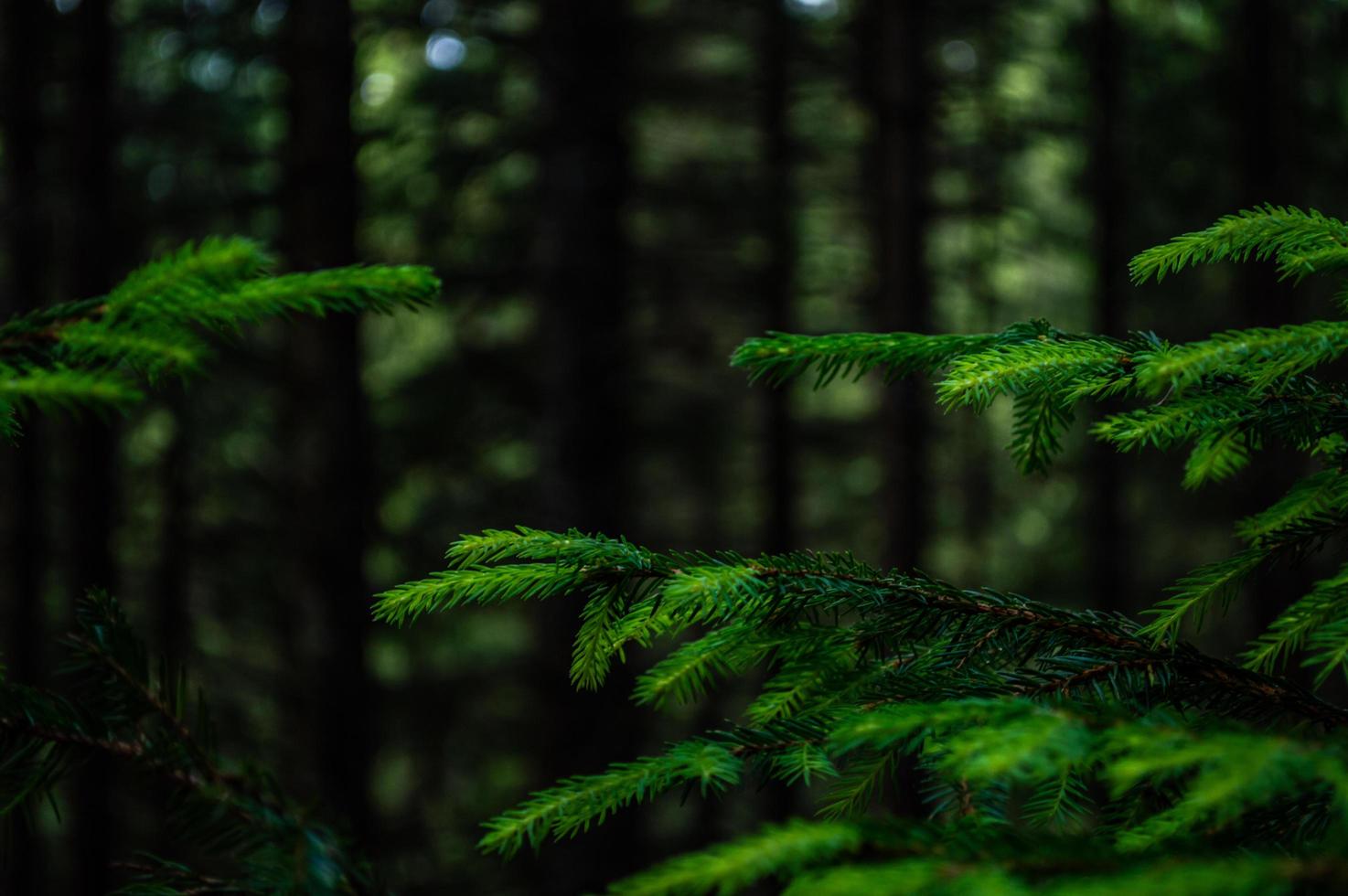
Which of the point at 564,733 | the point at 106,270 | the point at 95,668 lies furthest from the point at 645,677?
the point at 106,270

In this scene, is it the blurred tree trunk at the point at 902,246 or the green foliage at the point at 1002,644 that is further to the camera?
the blurred tree trunk at the point at 902,246

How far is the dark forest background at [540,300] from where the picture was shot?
6.93 metres

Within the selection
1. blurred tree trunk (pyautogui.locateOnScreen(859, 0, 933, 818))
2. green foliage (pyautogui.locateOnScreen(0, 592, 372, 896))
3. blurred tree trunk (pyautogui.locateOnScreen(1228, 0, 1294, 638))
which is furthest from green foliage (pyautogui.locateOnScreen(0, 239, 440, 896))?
blurred tree trunk (pyautogui.locateOnScreen(1228, 0, 1294, 638))

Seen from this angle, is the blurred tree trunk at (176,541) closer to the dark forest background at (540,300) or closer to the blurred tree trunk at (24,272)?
the dark forest background at (540,300)

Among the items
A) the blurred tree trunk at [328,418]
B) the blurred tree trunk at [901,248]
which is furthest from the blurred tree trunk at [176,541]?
the blurred tree trunk at [901,248]

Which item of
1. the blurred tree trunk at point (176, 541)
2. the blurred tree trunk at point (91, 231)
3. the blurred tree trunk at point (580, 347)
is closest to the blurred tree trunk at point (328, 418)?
the blurred tree trunk at point (580, 347)

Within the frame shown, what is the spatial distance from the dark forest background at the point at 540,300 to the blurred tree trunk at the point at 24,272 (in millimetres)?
43

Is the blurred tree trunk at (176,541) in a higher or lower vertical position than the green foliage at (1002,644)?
lower

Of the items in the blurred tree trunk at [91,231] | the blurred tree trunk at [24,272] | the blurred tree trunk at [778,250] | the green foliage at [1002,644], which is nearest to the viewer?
the green foliage at [1002,644]

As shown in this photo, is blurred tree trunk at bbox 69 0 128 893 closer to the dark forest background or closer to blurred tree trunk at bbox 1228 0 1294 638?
the dark forest background

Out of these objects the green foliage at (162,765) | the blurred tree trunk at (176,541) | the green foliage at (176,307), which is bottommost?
the blurred tree trunk at (176,541)

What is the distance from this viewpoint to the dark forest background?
22.7ft

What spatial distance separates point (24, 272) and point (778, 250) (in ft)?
25.7

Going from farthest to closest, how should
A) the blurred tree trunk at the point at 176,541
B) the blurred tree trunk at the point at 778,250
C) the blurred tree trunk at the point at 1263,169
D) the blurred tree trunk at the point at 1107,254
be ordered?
the blurred tree trunk at the point at 778,250 < the blurred tree trunk at the point at 1107,254 < the blurred tree trunk at the point at 176,541 < the blurred tree trunk at the point at 1263,169
